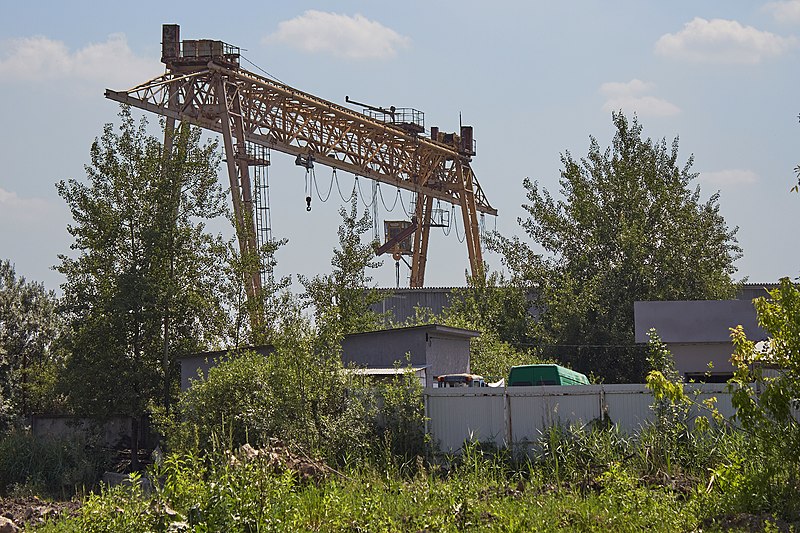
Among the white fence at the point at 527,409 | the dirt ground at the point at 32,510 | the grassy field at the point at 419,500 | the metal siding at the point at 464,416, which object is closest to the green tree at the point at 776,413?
the grassy field at the point at 419,500

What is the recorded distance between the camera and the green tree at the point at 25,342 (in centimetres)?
3142

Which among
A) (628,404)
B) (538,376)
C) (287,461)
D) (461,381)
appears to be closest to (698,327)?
(538,376)

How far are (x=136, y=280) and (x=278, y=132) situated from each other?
12085 mm

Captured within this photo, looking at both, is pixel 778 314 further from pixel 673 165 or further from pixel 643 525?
pixel 673 165

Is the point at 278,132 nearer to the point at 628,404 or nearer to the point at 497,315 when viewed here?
the point at 497,315

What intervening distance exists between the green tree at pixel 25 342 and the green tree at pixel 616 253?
16.4 metres

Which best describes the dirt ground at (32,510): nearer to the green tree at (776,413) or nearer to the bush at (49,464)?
the bush at (49,464)

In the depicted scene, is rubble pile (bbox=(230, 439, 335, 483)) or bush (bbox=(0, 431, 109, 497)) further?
bush (bbox=(0, 431, 109, 497))

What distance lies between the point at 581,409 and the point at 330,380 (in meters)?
5.13

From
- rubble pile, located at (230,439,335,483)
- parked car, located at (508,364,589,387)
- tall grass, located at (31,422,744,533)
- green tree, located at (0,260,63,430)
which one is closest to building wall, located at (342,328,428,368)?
parked car, located at (508,364,589,387)

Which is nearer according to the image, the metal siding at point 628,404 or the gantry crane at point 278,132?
the metal siding at point 628,404

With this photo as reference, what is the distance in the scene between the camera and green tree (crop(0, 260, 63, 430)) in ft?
103

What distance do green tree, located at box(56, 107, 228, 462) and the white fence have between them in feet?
34.4

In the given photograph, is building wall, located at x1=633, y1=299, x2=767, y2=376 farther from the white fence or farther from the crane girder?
the crane girder
